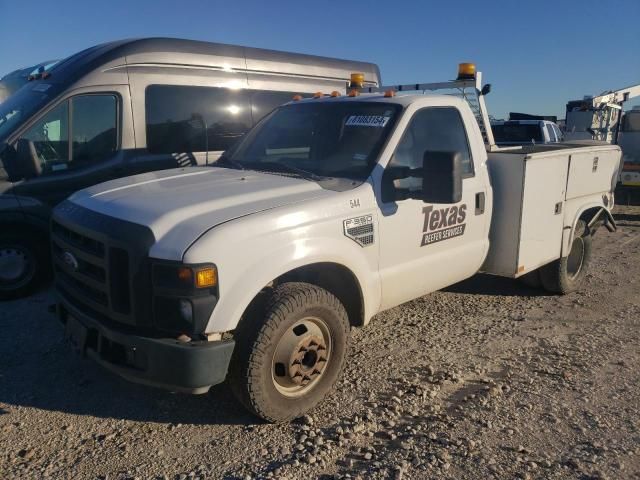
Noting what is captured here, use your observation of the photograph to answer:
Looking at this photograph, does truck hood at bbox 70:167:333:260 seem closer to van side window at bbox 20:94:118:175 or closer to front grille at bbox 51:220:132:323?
front grille at bbox 51:220:132:323

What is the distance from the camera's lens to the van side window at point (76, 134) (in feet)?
18.7

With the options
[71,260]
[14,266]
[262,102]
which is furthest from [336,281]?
[262,102]

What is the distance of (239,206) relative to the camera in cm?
329

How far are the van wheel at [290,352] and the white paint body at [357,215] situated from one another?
6.8 inches

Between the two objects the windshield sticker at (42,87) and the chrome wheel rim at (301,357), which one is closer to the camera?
the chrome wheel rim at (301,357)

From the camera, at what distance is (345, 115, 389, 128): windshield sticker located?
4.17 meters

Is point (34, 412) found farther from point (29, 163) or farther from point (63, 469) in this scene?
point (29, 163)

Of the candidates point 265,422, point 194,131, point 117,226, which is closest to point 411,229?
point 265,422

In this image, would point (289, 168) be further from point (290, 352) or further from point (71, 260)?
point (71, 260)

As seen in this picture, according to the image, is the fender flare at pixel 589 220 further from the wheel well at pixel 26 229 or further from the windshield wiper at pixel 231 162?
the wheel well at pixel 26 229

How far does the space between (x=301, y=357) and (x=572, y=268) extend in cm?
407

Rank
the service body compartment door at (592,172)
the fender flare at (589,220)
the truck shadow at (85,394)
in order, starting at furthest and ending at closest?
the fender flare at (589,220) < the service body compartment door at (592,172) < the truck shadow at (85,394)

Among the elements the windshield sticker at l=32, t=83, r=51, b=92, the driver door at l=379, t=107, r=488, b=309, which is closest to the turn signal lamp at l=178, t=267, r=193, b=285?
the driver door at l=379, t=107, r=488, b=309

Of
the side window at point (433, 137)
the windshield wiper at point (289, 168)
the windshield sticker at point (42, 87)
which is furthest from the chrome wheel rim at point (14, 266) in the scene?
the side window at point (433, 137)
